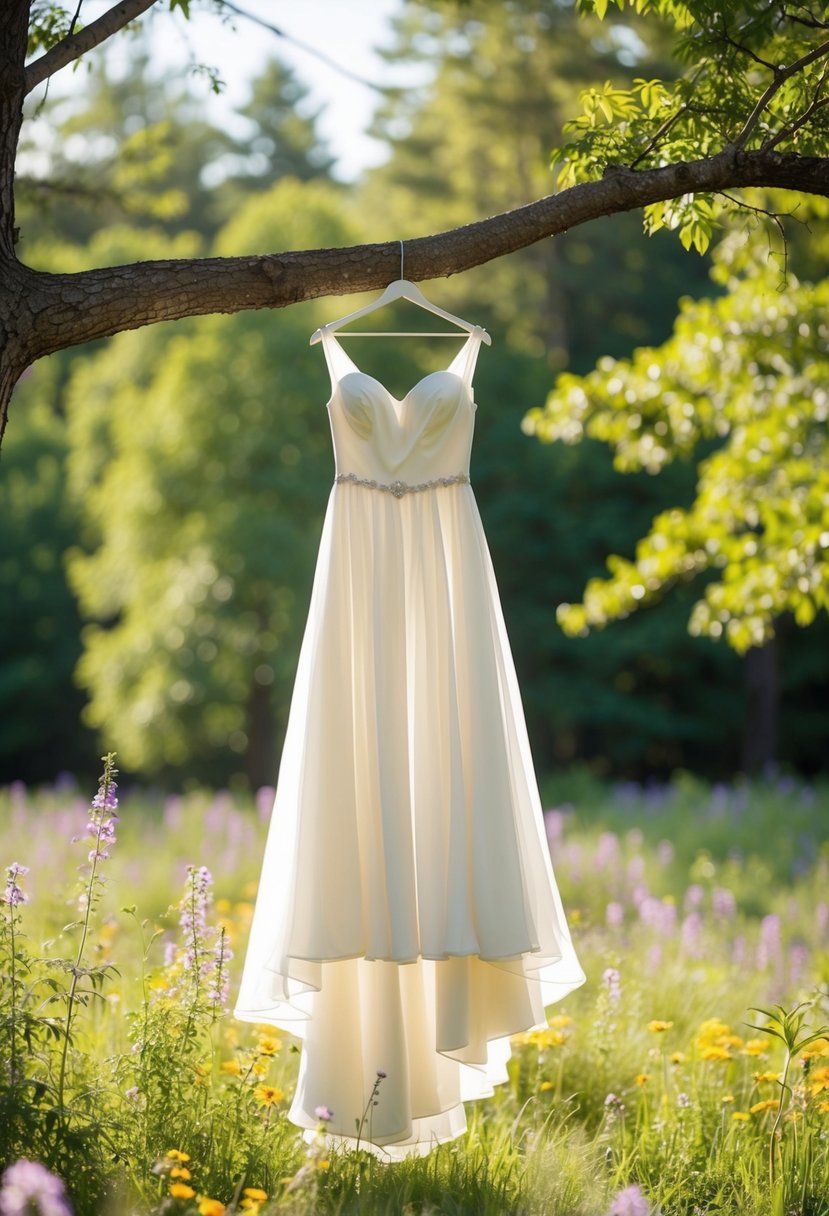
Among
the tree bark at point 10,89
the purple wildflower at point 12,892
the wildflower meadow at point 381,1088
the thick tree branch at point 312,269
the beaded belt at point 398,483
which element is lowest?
the wildflower meadow at point 381,1088

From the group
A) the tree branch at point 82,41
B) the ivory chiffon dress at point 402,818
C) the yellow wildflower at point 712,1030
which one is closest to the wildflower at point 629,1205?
the ivory chiffon dress at point 402,818

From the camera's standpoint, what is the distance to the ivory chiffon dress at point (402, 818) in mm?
2729

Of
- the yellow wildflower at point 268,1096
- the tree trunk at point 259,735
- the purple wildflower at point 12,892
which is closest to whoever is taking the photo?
the purple wildflower at point 12,892

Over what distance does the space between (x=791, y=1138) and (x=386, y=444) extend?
2013 mm

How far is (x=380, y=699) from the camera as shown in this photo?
2824 mm

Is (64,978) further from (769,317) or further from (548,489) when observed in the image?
(548,489)

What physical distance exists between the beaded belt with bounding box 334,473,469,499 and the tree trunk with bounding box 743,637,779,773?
40.9 ft

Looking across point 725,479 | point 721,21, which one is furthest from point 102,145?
point 721,21

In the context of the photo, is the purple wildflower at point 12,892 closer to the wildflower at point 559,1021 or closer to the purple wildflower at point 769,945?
the wildflower at point 559,1021

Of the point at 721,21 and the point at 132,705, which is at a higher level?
the point at 721,21

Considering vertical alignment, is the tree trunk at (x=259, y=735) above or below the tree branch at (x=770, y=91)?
below

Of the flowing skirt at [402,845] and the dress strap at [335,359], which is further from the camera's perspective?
the dress strap at [335,359]

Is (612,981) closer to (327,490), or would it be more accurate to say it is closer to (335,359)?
(335,359)

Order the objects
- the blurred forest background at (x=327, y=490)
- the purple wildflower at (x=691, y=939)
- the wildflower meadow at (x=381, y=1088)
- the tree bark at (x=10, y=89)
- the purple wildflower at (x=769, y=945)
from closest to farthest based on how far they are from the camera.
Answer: the wildflower meadow at (x=381, y=1088)
the tree bark at (x=10, y=89)
the purple wildflower at (x=691, y=939)
the purple wildflower at (x=769, y=945)
the blurred forest background at (x=327, y=490)
